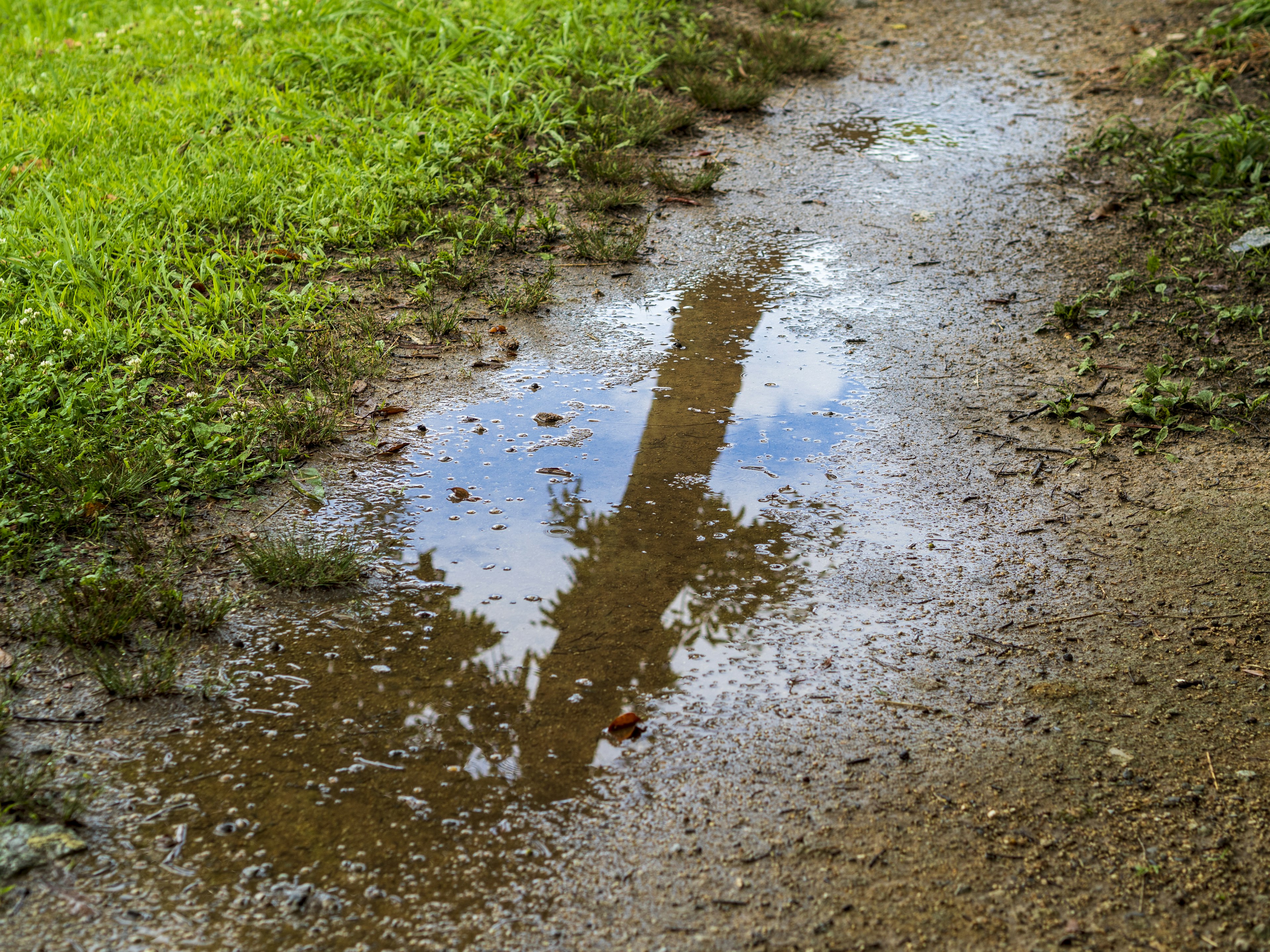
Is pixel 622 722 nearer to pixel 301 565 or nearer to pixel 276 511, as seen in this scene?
pixel 301 565

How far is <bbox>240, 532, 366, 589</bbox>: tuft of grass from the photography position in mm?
2684

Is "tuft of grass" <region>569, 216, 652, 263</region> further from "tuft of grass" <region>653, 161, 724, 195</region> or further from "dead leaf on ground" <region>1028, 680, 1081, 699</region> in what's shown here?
"dead leaf on ground" <region>1028, 680, 1081, 699</region>

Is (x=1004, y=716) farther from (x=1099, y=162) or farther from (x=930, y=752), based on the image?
(x=1099, y=162)

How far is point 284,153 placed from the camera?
5.05 meters

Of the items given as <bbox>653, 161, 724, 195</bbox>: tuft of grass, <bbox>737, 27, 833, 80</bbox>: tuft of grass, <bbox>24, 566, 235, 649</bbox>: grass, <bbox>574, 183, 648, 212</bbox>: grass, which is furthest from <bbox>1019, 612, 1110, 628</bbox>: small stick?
<bbox>737, 27, 833, 80</bbox>: tuft of grass

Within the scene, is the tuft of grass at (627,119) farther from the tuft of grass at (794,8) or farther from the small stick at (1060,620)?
the small stick at (1060,620)

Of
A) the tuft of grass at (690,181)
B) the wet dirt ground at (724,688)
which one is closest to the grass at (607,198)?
the tuft of grass at (690,181)

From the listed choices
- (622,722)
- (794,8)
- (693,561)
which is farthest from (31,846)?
(794,8)

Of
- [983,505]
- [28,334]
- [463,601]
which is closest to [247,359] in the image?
[28,334]

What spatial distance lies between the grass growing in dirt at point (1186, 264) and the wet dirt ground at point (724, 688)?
0.18m

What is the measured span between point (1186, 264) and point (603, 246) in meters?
2.90

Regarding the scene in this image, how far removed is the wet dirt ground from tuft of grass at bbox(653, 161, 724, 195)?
1362mm

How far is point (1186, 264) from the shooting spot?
14.6ft

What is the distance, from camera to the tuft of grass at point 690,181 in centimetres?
524
